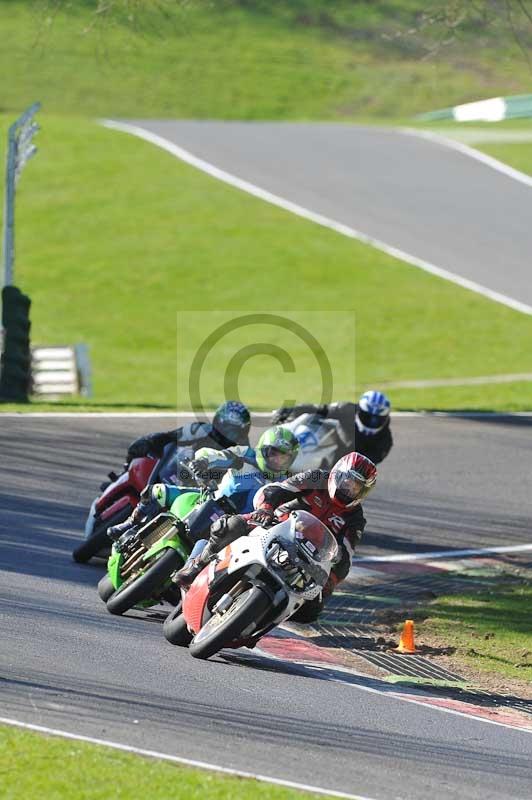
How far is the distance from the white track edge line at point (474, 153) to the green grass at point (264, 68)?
9021mm

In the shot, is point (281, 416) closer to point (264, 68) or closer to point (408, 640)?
point (408, 640)

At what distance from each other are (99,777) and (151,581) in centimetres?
362

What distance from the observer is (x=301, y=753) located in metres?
7.65

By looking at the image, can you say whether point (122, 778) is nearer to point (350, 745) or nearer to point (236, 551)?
point (350, 745)

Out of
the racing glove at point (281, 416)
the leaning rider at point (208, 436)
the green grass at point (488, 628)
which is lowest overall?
the green grass at point (488, 628)

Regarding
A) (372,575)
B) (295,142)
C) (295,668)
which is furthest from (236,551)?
(295,142)

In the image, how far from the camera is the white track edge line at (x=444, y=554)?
47.0 feet

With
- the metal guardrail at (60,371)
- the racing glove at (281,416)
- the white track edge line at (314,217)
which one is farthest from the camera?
the white track edge line at (314,217)

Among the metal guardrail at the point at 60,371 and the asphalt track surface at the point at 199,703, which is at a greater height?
the asphalt track surface at the point at 199,703

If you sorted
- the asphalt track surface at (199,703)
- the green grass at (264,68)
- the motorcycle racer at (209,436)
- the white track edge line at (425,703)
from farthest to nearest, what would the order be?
the green grass at (264,68) < the motorcycle racer at (209,436) < the white track edge line at (425,703) < the asphalt track surface at (199,703)

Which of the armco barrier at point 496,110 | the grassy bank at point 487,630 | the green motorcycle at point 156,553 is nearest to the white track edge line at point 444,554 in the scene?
the grassy bank at point 487,630

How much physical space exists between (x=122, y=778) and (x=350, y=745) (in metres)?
1.66

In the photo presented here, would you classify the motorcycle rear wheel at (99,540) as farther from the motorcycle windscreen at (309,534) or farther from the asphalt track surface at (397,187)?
the asphalt track surface at (397,187)

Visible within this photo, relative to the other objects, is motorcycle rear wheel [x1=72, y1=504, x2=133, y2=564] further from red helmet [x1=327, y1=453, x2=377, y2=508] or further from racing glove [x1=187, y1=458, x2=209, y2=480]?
red helmet [x1=327, y1=453, x2=377, y2=508]
